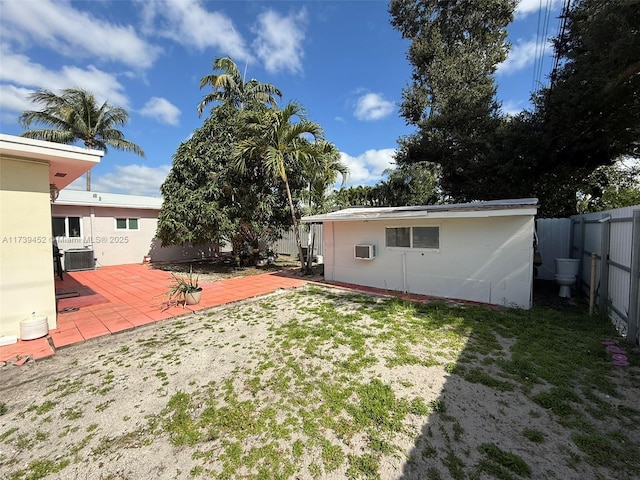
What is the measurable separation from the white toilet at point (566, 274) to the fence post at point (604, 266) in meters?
1.38

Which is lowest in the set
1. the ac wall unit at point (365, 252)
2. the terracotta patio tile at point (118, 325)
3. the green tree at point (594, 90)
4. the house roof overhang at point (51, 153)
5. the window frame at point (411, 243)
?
the terracotta patio tile at point (118, 325)

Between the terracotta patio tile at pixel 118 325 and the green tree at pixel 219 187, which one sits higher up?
the green tree at pixel 219 187

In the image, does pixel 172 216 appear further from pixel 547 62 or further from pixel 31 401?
pixel 547 62

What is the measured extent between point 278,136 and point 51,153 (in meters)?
5.53

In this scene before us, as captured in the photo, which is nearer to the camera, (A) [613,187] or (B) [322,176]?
(B) [322,176]

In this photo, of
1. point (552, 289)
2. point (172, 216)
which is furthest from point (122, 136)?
point (552, 289)

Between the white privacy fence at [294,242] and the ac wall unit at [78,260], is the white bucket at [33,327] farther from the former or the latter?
the white privacy fence at [294,242]

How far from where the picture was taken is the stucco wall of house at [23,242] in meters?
4.45

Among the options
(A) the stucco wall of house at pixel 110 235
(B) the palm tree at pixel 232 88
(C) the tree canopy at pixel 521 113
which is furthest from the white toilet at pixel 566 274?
(A) the stucco wall of house at pixel 110 235

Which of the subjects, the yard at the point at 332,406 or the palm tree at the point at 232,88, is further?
the palm tree at the point at 232,88

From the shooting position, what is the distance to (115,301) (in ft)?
22.7

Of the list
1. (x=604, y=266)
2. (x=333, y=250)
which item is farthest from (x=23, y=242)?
(x=604, y=266)

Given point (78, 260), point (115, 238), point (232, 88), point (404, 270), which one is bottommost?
point (78, 260)

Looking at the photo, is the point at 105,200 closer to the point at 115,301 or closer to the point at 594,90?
the point at 115,301
